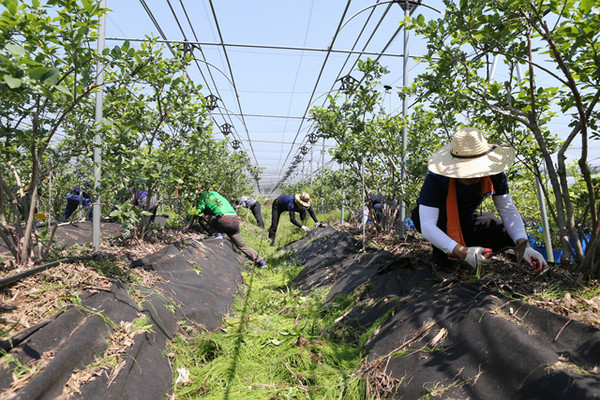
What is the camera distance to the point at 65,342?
1605mm

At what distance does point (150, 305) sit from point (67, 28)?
1816mm

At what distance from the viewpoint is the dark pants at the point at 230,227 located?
17.9ft

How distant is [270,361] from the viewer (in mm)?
2275

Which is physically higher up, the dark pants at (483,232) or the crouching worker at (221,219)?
the dark pants at (483,232)

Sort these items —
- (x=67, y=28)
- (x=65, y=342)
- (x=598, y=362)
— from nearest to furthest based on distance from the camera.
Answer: (x=598, y=362), (x=65, y=342), (x=67, y=28)

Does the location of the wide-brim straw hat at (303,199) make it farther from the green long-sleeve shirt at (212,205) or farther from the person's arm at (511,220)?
the person's arm at (511,220)

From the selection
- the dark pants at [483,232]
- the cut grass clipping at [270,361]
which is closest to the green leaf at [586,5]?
the dark pants at [483,232]

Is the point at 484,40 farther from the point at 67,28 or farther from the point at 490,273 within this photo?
the point at 67,28

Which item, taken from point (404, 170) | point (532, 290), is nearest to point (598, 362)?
point (532, 290)

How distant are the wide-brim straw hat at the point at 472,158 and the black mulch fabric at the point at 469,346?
0.75m

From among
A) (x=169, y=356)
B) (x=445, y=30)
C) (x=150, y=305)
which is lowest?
(x=169, y=356)

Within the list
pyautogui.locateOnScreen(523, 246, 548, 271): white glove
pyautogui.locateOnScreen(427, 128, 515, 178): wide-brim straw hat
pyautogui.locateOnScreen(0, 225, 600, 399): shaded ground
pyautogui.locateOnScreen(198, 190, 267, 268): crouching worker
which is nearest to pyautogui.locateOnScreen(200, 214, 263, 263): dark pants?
pyautogui.locateOnScreen(198, 190, 267, 268): crouching worker

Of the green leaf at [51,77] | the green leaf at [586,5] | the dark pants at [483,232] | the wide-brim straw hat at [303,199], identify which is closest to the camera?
the green leaf at [51,77]

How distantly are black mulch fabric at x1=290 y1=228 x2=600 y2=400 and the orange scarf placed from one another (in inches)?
14.1
